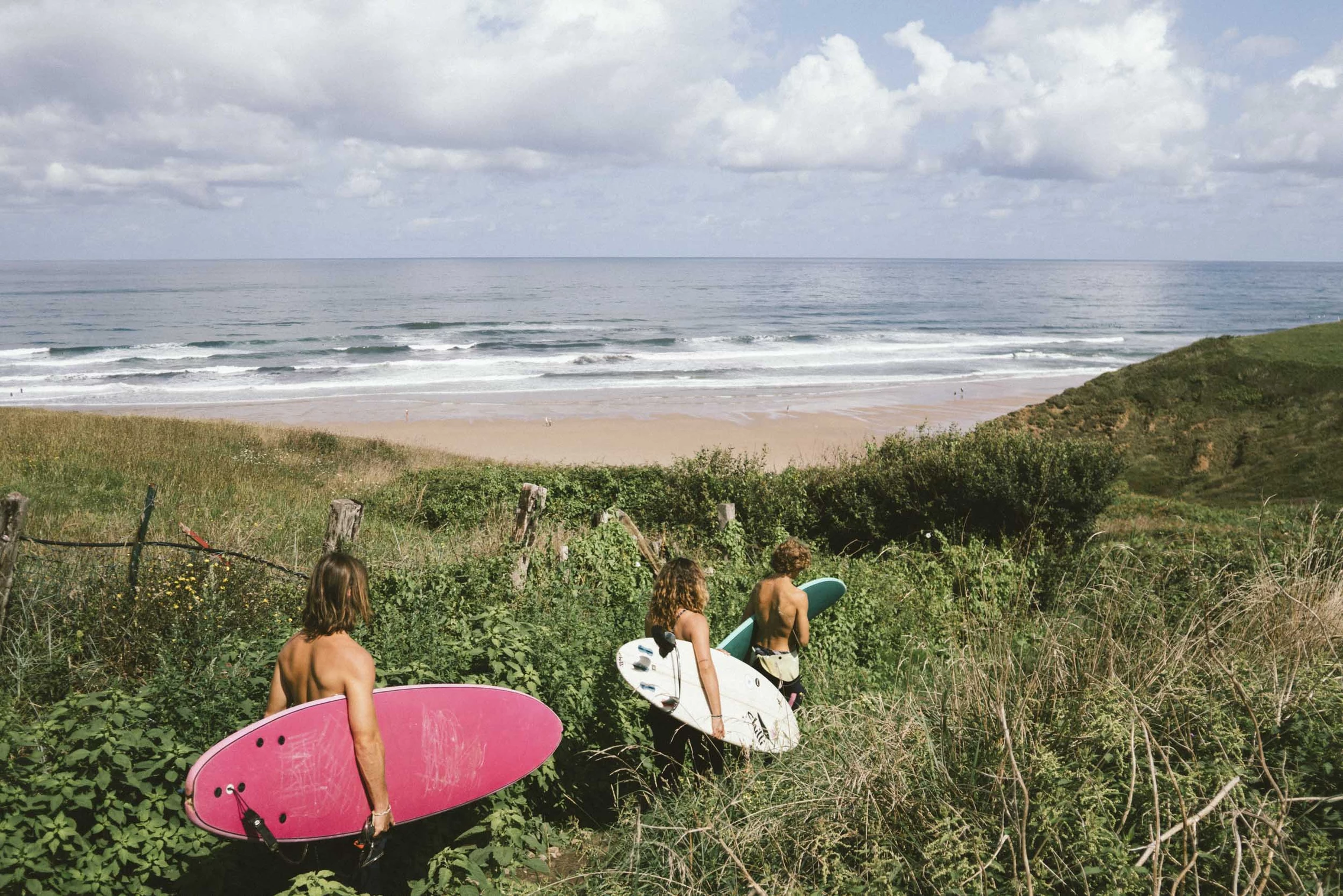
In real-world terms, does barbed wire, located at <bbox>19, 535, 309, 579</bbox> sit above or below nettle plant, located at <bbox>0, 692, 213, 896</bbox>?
above

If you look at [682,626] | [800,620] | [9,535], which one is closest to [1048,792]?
[682,626]

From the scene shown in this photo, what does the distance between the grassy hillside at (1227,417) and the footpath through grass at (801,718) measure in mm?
8520

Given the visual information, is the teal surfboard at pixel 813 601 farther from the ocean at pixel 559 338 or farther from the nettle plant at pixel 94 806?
the ocean at pixel 559 338

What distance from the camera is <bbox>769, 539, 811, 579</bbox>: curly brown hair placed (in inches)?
249

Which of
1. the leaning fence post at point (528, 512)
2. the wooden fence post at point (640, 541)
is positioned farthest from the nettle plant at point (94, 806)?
the leaning fence post at point (528, 512)

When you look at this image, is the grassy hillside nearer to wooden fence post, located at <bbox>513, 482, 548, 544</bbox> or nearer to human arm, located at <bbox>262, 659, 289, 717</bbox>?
wooden fence post, located at <bbox>513, 482, 548, 544</bbox>

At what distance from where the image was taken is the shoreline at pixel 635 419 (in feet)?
92.1

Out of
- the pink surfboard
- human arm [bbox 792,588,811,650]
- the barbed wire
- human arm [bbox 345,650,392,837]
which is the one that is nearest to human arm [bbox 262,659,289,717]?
the pink surfboard

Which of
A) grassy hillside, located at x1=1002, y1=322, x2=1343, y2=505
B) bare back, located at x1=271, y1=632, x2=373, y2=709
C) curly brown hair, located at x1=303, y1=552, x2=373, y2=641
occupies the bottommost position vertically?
grassy hillside, located at x1=1002, y1=322, x2=1343, y2=505

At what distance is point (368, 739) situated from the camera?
13.1ft

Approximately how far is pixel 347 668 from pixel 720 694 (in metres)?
2.28

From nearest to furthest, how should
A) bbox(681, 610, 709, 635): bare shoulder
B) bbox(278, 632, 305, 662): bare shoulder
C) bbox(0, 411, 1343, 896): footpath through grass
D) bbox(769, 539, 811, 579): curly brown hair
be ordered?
1. bbox(0, 411, 1343, 896): footpath through grass
2. bbox(278, 632, 305, 662): bare shoulder
3. bbox(681, 610, 709, 635): bare shoulder
4. bbox(769, 539, 811, 579): curly brown hair

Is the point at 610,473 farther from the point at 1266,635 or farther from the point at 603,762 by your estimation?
the point at 1266,635

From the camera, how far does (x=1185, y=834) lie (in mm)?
3225
